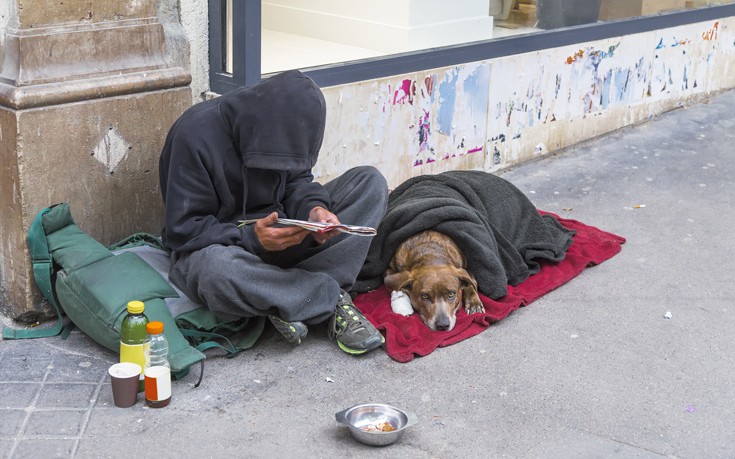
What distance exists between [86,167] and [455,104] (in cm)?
268

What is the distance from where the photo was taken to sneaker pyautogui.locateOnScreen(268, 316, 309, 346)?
3875mm

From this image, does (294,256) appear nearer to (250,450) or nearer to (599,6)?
(250,450)

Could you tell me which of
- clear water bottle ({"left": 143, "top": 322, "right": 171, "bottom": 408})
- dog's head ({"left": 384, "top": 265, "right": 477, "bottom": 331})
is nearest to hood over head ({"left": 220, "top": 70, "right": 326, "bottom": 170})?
clear water bottle ({"left": 143, "top": 322, "right": 171, "bottom": 408})

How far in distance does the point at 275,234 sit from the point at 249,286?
0.24 m

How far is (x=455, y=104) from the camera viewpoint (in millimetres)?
6016

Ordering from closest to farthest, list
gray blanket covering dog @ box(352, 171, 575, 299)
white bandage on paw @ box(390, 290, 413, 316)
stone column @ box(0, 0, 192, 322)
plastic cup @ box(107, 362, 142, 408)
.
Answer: plastic cup @ box(107, 362, 142, 408), stone column @ box(0, 0, 192, 322), white bandage on paw @ box(390, 290, 413, 316), gray blanket covering dog @ box(352, 171, 575, 299)

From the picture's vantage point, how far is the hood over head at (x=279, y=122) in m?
3.69

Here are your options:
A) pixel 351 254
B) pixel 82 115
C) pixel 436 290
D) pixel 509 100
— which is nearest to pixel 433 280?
pixel 436 290

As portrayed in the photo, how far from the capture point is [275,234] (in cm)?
380

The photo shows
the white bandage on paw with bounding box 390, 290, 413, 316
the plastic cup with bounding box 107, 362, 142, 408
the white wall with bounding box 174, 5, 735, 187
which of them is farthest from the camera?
the white wall with bounding box 174, 5, 735, 187

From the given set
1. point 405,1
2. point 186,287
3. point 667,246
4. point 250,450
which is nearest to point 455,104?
point 405,1

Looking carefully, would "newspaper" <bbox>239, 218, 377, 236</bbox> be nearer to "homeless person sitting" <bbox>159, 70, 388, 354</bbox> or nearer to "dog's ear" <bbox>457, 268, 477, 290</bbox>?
"homeless person sitting" <bbox>159, 70, 388, 354</bbox>

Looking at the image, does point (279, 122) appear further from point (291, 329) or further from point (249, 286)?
point (291, 329)

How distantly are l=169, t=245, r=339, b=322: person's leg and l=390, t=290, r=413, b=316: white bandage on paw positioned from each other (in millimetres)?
445
